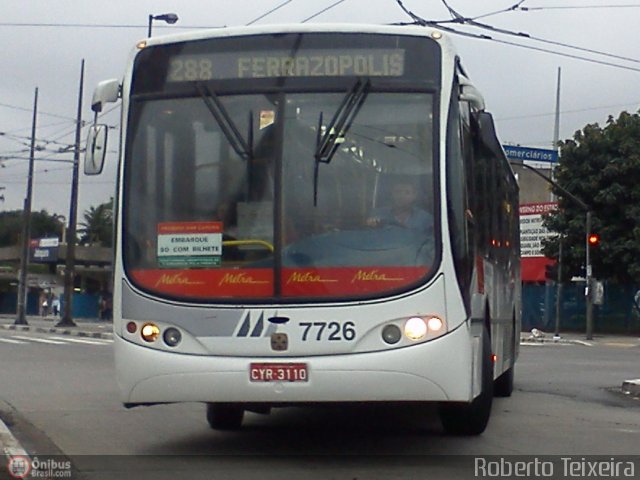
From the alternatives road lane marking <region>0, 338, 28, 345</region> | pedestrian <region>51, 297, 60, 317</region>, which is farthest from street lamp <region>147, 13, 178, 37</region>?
pedestrian <region>51, 297, 60, 317</region>

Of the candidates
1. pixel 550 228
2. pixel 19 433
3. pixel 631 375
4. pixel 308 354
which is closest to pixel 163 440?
pixel 19 433

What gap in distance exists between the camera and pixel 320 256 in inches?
343

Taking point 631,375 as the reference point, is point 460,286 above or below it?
above

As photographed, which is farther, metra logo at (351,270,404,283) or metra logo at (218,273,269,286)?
metra logo at (218,273,269,286)

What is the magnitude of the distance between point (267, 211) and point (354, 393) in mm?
1508

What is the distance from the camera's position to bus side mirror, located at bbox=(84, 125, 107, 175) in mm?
9469

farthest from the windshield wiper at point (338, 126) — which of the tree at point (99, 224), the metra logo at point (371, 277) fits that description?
the tree at point (99, 224)

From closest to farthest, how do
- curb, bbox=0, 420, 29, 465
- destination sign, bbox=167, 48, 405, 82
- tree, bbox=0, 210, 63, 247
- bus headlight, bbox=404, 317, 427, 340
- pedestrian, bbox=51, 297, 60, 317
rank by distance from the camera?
bus headlight, bbox=404, 317, 427, 340 < destination sign, bbox=167, 48, 405, 82 < curb, bbox=0, 420, 29, 465 < pedestrian, bbox=51, 297, 60, 317 < tree, bbox=0, 210, 63, 247

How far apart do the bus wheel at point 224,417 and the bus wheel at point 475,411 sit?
1969 millimetres

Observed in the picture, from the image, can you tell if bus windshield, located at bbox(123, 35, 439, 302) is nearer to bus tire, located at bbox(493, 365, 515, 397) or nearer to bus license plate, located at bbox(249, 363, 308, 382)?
bus license plate, located at bbox(249, 363, 308, 382)

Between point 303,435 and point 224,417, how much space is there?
78 centimetres

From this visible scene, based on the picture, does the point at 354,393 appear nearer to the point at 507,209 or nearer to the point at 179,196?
the point at 179,196

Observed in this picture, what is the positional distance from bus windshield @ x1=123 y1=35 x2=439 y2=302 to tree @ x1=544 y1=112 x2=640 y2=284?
109 feet

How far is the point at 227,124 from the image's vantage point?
9.04 m
